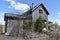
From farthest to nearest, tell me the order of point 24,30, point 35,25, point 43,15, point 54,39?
point 43,15 < point 35,25 < point 24,30 < point 54,39

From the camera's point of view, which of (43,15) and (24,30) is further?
(43,15)

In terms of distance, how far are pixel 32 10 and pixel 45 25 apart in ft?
12.9

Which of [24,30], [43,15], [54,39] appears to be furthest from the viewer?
[43,15]

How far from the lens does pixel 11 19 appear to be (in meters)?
27.4

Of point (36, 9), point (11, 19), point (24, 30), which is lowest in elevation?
point (24, 30)

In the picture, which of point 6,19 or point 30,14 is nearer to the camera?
point 6,19

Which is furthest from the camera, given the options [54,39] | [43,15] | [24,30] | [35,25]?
[43,15]

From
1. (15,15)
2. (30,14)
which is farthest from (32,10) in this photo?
(15,15)

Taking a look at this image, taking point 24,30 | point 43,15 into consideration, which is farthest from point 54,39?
point 43,15

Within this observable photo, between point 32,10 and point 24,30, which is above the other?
point 32,10

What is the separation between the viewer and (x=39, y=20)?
103 ft

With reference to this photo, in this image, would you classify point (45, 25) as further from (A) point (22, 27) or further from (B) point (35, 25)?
(A) point (22, 27)

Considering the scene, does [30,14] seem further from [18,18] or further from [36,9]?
[18,18]

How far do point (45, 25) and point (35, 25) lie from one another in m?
2.39
